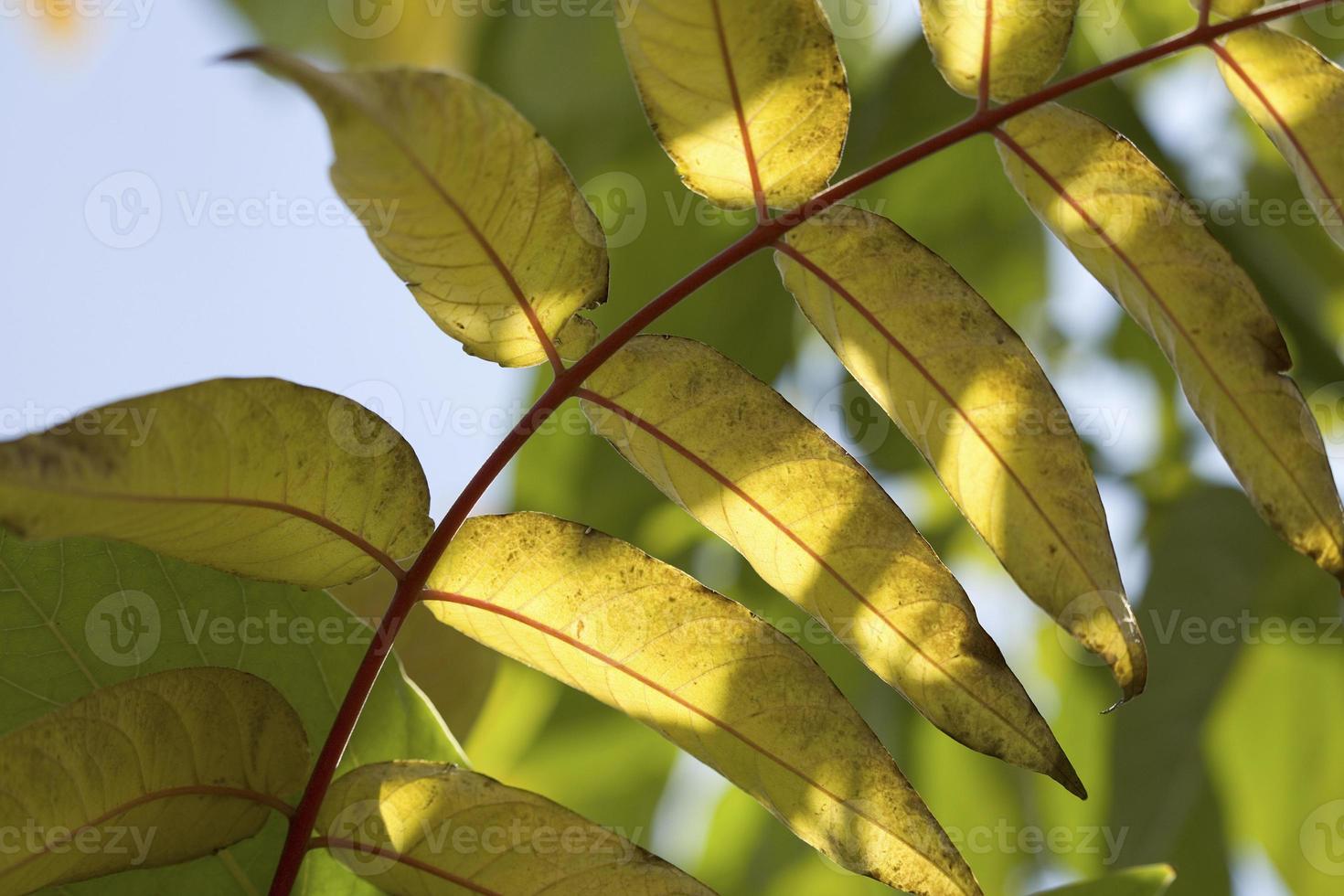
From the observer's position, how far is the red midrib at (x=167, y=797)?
0.42 meters

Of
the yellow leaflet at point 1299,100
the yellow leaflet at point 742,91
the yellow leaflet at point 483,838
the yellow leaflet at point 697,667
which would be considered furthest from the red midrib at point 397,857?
the yellow leaflet at point 1299,100

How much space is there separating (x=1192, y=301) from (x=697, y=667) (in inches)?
10.9

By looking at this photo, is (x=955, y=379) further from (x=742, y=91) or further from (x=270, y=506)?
(x=270, y=506)

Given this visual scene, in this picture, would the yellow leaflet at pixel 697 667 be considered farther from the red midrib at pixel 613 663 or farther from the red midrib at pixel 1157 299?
the red midrib at pixel 1157 299

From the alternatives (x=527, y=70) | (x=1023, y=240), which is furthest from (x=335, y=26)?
(x=1023, y=240)

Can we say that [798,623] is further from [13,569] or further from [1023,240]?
[13,569]

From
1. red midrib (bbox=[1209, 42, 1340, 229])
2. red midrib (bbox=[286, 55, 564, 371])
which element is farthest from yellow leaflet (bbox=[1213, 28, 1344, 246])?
red midrib (bbox=[286, 55, 564, 371])

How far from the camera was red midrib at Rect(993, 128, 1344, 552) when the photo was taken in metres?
0.49

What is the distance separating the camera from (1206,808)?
1.15m

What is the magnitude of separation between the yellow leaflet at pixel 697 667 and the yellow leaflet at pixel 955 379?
11 cm

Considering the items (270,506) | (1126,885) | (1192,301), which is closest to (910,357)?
(1192,301)

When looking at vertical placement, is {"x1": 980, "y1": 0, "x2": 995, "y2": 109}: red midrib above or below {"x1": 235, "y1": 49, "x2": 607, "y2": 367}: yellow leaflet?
above

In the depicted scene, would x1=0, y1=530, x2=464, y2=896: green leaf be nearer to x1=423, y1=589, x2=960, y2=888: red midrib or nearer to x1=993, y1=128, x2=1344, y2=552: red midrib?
x1=423, y1=589, x2=960, y2=888: red midrib

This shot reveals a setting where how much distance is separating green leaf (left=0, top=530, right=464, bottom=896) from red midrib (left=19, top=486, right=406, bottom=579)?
0.16 meters
